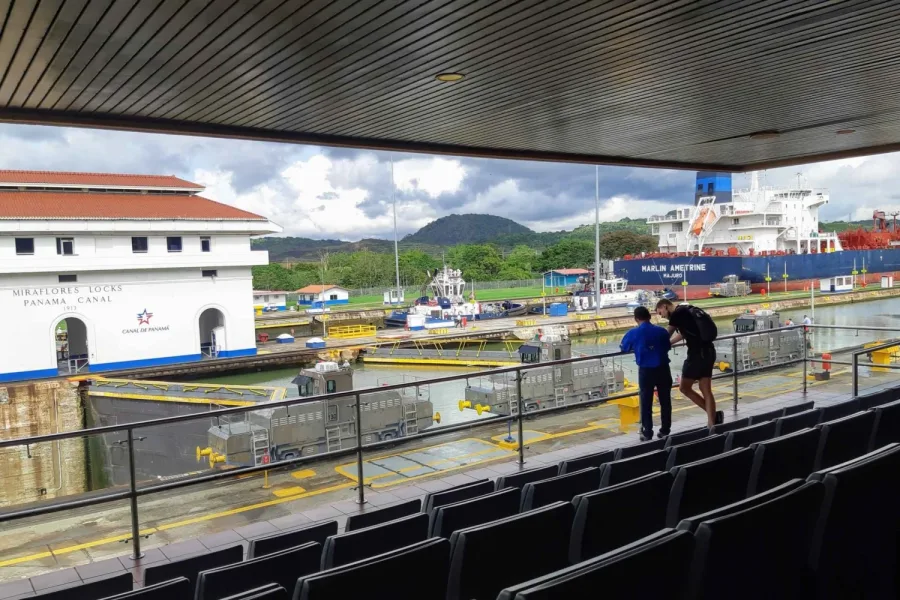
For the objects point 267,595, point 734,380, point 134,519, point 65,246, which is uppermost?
point 65,246

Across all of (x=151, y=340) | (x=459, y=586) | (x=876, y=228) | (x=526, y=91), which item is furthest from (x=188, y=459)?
(x=876, y=228)

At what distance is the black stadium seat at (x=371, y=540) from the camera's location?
7.55 ft

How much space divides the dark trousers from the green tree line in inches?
3070

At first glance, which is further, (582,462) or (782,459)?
(582,462)

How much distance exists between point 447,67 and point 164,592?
4273 mm

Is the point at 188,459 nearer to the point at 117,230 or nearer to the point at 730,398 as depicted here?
the point at 730,398

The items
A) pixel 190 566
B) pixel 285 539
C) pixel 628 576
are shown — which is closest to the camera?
pixel 628 576

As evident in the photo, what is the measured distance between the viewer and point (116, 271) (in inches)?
1099

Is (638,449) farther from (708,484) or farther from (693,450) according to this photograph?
(708,484)

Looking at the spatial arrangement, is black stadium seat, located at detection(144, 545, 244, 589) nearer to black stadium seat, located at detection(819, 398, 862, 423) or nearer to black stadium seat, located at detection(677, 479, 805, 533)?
black stadium seat, located at detection(677, 479, 805, 533)

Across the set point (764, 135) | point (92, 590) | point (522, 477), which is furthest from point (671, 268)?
point (92, 590)

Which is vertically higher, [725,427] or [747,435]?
[747,435]

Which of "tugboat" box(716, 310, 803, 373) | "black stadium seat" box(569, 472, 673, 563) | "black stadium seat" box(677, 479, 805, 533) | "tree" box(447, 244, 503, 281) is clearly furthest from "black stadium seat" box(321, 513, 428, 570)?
"tree" box(447, 244, 503, 281)

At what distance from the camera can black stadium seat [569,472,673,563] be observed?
7.36 feet
